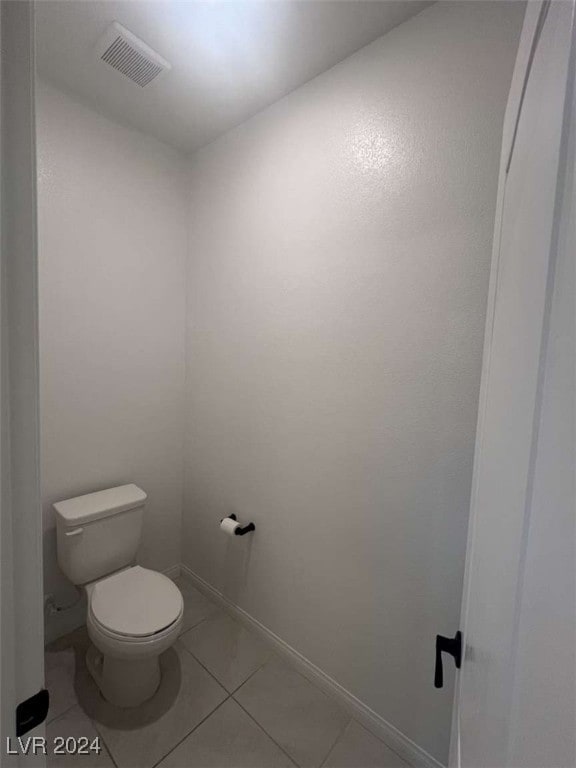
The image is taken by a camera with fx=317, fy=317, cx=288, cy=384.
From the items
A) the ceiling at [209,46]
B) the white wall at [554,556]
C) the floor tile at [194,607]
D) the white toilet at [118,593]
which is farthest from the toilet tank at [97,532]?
the ceiling at [209,46]

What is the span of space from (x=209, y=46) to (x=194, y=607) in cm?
273

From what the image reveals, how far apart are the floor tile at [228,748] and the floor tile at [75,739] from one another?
0.23 metres

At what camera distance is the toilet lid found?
1265 millimetres

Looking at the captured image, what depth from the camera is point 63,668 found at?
149cm

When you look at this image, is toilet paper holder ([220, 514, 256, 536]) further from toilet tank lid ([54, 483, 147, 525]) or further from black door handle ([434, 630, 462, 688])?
black door handle ([434, 630, 462, 688])

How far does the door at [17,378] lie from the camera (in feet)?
1.27

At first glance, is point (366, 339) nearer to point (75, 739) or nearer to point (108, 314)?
point (108, 314)

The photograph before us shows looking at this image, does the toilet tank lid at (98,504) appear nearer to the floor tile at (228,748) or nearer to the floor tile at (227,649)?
the floor tile at (227,649)

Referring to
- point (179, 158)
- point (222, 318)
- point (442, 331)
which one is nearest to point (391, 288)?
point (442, 331)

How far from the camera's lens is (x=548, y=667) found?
0.23 meters

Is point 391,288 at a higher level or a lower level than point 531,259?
higher

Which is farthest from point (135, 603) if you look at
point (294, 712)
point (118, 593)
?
point (294, 712)

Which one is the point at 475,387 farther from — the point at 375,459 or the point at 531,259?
the point at 531,259

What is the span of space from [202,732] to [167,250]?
7.55 ft
